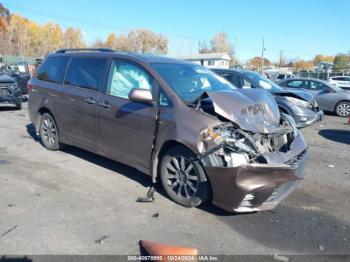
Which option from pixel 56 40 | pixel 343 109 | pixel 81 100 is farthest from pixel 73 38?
pixel 81 100

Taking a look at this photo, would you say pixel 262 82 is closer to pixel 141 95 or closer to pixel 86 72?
pixel 86 72

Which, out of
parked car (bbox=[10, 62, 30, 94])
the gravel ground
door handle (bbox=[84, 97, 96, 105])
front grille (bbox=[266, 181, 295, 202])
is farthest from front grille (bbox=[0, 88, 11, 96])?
front grille (bbox=[266, 181, 295, 202])

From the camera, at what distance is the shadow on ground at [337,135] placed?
9.19m

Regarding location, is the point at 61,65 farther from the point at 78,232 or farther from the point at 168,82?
the point at 78,232

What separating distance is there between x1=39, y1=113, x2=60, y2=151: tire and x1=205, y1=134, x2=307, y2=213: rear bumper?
12.0 feet

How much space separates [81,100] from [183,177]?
2.33 m

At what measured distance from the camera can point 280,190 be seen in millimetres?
4219

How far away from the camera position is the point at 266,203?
4102 millimetres

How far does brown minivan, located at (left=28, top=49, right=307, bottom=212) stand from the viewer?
13.1ft

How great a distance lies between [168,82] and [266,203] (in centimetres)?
198

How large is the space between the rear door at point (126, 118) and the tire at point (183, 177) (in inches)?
13.8

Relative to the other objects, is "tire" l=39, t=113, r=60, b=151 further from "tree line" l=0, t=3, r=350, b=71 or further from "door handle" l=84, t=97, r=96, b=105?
"tree line" l=0, t=3, r=350, b=71

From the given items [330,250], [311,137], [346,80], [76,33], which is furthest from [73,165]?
[76,33]

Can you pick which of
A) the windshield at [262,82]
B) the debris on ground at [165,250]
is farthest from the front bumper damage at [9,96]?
the debris on ground at [165,250]
